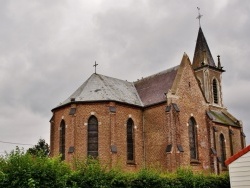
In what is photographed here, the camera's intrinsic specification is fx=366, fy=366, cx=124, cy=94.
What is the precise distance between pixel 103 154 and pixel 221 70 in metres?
31.5

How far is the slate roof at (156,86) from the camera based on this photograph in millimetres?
36781

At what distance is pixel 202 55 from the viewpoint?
56.7 metres

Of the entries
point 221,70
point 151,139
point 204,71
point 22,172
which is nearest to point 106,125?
point 151,139

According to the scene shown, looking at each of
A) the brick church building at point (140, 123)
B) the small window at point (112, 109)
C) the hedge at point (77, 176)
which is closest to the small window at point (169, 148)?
the brick church building at point (140, 123)

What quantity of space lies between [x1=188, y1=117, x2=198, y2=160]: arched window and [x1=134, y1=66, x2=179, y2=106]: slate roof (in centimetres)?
402

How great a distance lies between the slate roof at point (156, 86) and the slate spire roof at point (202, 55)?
17.6 meters

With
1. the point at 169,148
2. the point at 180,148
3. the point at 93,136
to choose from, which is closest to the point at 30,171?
the point at 93,136

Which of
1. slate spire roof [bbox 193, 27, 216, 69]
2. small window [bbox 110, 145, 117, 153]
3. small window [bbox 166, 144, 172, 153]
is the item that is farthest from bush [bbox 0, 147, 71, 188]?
slate spire roof [bbox 193, 27, 216, 69]

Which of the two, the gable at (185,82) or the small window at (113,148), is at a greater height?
the gable at (185,82)

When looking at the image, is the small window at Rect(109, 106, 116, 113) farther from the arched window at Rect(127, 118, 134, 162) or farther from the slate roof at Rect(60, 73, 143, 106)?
the arched window at Rect(127, 118, 134, 162)

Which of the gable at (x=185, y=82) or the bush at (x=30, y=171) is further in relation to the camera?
the gable at (x=185, y=82)

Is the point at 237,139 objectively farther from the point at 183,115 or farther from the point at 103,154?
the point at 103,154

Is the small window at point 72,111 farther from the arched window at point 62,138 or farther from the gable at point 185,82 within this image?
the gable at point 185,82

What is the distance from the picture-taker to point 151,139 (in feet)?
117
